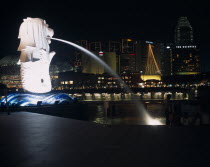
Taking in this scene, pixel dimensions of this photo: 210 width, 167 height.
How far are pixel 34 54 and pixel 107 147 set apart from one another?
23764mm

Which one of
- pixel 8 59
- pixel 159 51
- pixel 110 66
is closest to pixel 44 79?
pixel 8 59

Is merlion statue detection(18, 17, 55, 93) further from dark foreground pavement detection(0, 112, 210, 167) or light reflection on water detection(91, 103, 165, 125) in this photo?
dark foreground pavement detection(0, 112, 210, 167)

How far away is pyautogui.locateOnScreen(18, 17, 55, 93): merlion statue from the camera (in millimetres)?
29781

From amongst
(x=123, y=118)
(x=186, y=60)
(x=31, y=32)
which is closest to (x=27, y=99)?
(x=31, y=32)

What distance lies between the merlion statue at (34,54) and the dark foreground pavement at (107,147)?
1950 centimetres

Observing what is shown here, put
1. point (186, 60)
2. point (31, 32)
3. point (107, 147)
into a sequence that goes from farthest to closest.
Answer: point (186, 60) → point (31, 32) → point (107, 147)

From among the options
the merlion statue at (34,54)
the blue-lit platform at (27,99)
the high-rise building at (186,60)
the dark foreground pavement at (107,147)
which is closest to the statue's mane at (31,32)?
the merlion statue at (34,54)

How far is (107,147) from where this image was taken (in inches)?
315

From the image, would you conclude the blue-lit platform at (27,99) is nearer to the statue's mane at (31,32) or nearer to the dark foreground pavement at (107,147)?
the statue's mane at (31,32)

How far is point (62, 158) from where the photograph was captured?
695 centimetres

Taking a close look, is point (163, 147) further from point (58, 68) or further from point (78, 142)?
point (58, 68)

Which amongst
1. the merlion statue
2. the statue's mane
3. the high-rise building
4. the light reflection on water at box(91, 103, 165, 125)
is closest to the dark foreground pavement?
the light reflection on water at box(91, 103, 165, 125)

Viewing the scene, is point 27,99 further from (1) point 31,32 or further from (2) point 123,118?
(2) point 123,118

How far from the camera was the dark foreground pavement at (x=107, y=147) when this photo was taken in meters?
6.59
